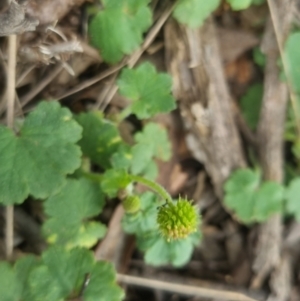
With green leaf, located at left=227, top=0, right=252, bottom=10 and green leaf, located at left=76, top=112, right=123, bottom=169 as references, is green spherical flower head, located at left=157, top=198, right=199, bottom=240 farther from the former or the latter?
green leaf, located at left=227, top=0, right=252, bottom=10

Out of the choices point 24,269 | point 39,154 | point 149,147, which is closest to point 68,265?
point 24,269

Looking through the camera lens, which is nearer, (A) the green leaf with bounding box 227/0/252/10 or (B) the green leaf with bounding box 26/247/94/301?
(B) the green leaf with bounding box 26/247/94/301

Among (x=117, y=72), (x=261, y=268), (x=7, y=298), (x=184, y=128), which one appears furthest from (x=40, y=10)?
(x=261, y=268)

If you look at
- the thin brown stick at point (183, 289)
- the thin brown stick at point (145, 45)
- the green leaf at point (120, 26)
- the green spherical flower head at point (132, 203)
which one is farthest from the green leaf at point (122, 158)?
the thin brown stick at point (183, 289)

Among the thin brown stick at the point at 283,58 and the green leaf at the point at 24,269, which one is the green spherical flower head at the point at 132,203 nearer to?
the green leaf at the point at 24,269

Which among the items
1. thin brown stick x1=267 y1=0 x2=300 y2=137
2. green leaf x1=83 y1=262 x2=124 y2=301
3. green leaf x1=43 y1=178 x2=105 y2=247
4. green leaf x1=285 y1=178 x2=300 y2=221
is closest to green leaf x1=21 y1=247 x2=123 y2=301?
green leaf x1=83 y1=262 x2=124 y2=301
